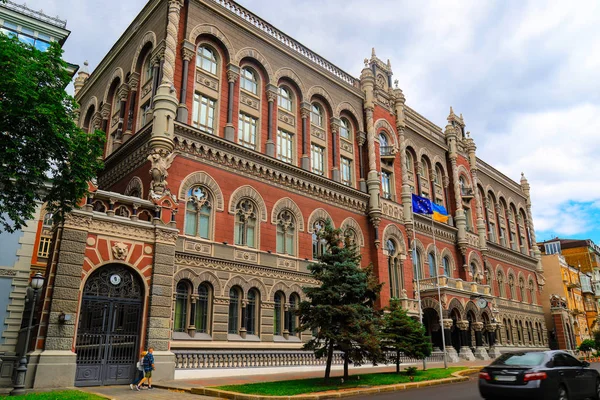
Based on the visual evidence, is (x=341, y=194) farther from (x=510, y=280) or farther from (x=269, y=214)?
(x=510, y=280)

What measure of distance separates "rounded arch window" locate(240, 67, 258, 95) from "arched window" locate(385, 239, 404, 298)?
15.7 meters

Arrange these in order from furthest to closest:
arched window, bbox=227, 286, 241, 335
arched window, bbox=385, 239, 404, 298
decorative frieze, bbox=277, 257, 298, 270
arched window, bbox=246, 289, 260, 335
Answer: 1. arched window, bbox=385, 239, 404, 298
2. decorative frieze, bbox=277, 257, 298, 270
3. arched window, bbox=246, 289, 260, 335
4. arched window, bbox=227, 286, 241, 335

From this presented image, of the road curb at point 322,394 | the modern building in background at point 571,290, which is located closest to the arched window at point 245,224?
the road curb at point 322,394

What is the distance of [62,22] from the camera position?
3066cm

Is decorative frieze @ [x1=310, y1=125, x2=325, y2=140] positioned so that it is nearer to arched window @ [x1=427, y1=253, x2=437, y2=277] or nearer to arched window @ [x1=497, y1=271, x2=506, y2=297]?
arched window @ [x1=427, y1=253, x2=437, y2=277]

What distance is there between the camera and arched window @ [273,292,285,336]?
26.8 meters

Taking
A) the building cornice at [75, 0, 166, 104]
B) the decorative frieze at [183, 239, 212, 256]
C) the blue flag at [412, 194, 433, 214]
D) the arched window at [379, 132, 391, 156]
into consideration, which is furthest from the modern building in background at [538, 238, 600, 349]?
the building cornice at [75, 0, 166, 104]

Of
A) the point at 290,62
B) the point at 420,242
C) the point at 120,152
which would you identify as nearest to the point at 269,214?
the point at 120,152

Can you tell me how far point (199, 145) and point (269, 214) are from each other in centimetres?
612

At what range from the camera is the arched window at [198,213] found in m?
24.3

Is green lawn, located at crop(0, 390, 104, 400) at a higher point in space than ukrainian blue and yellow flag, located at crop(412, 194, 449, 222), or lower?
lower

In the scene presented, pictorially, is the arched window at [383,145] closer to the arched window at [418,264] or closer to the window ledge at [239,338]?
the arched window at [418,264]

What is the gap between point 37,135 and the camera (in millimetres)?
15195

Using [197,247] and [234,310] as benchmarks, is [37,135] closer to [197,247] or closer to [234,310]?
[197,247]
